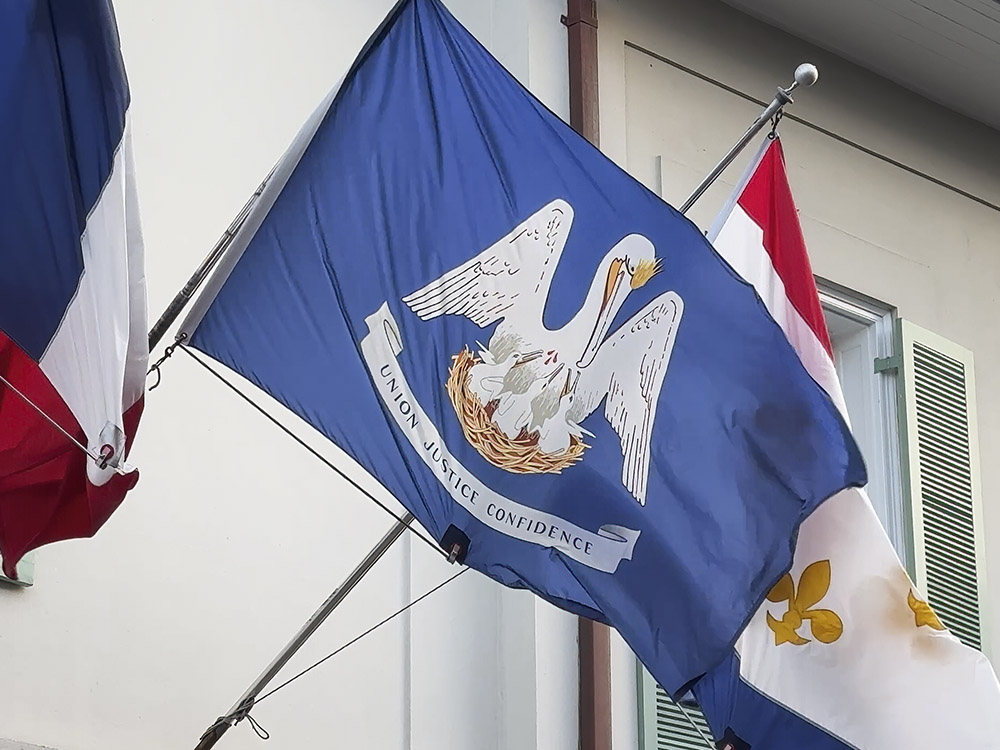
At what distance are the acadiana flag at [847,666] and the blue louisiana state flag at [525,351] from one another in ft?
1.61

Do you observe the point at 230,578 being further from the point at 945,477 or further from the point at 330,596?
the point at 945,477

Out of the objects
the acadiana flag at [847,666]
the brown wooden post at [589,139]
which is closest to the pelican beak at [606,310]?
the acadiana flag at [847,666]

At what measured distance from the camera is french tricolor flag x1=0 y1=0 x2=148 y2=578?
4355 mm

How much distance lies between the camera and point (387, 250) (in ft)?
15.8

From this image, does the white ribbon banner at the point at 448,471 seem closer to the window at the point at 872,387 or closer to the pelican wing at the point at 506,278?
the pelican wing at the point at 506,278

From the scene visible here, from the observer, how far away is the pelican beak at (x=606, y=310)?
197 inches

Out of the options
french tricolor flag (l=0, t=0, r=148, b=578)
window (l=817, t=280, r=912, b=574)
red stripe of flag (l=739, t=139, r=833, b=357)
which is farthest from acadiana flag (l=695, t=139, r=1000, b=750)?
window (l=817, t=280, r=912, b=574)

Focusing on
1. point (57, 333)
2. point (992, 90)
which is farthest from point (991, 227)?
point (57, 333)

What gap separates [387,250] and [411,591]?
6.53 feet

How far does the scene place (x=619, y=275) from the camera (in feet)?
16.7

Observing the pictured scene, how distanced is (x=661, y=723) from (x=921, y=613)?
1407 mm

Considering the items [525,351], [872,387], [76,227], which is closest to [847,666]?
[525,351]

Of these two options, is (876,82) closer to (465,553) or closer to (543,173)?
(543,173)

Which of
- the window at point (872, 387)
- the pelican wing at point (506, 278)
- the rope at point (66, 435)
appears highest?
the window at point (872, 387)
